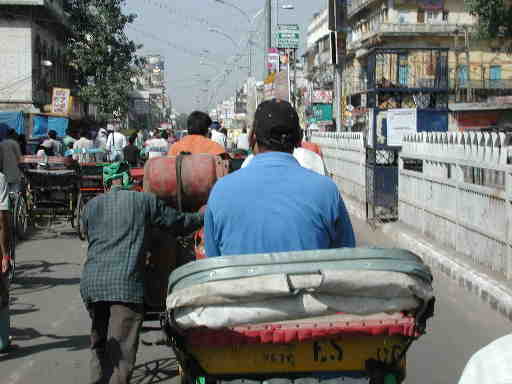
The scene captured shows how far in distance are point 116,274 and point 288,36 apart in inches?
1255

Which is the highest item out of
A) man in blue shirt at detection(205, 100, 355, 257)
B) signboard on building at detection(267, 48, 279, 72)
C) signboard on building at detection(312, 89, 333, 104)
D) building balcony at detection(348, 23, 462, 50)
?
building balcony at detection(348, 23, 462, 50)

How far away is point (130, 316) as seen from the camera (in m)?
4.68

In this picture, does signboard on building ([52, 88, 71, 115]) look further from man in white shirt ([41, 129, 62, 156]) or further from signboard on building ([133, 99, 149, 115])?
signboard on building ([133, 99, 149, 115])

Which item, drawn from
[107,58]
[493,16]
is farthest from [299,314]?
[107,58]

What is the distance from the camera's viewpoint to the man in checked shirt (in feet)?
15.1

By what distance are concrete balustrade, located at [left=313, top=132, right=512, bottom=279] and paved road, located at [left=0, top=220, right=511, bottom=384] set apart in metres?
0.63

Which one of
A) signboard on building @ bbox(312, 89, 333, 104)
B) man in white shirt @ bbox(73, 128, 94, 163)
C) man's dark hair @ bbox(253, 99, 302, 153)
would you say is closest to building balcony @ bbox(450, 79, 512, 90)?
signboard on building @ bbox(312, 89, 333, 104)

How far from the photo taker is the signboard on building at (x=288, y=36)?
35250 millimetres

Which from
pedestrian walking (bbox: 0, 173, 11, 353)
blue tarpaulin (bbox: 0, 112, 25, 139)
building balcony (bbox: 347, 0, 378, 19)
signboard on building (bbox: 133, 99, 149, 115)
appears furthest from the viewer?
signboard on building (bbox: 133, 99, 149, 115)

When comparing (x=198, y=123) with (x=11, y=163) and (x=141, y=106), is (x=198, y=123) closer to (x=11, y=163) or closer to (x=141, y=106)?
(x=11, y=163)

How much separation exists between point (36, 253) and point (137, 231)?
8260 millimetres

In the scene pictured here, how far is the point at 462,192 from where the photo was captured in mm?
9992

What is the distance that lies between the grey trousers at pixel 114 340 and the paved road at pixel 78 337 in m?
1.03

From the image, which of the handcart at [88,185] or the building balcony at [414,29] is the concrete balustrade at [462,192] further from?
the building balcony at [414,29]
